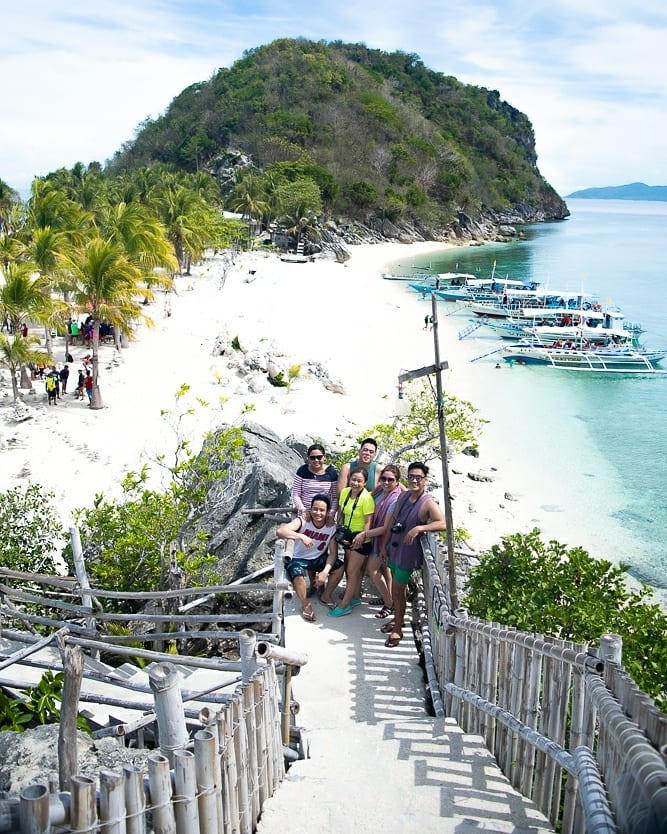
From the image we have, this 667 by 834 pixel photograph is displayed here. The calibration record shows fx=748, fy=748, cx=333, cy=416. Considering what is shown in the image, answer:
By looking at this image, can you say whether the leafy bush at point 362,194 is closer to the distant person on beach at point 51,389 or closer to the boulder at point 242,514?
the distant person on beach at point 51,389

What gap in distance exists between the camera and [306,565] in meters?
7.34

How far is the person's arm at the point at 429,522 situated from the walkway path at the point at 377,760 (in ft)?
3.26

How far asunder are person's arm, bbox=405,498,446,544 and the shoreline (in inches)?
165

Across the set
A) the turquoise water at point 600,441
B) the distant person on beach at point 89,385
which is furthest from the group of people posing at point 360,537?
the distant person on beach at point 89,385

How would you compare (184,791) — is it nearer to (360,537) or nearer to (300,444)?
(360,537)

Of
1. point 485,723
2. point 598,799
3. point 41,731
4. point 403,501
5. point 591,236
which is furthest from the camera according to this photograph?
point 591,236

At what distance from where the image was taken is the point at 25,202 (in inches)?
1716

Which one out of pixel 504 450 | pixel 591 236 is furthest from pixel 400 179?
pixel 504 450

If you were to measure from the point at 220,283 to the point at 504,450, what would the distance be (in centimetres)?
2280

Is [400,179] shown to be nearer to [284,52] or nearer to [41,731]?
[284,52]

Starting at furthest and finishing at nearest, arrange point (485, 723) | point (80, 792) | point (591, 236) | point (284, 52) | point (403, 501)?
point (591, 236) < point (284, 52) < point (403, 501) < point (485, 723) < point (80, 792)

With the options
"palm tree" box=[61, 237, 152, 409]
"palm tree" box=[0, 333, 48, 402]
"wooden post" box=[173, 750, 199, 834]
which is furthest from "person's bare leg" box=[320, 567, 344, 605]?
"palm tree" box=[61, 237, 152, 409]

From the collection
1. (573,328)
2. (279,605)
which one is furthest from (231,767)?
(573,328)

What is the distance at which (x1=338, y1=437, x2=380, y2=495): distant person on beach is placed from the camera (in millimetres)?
7652
